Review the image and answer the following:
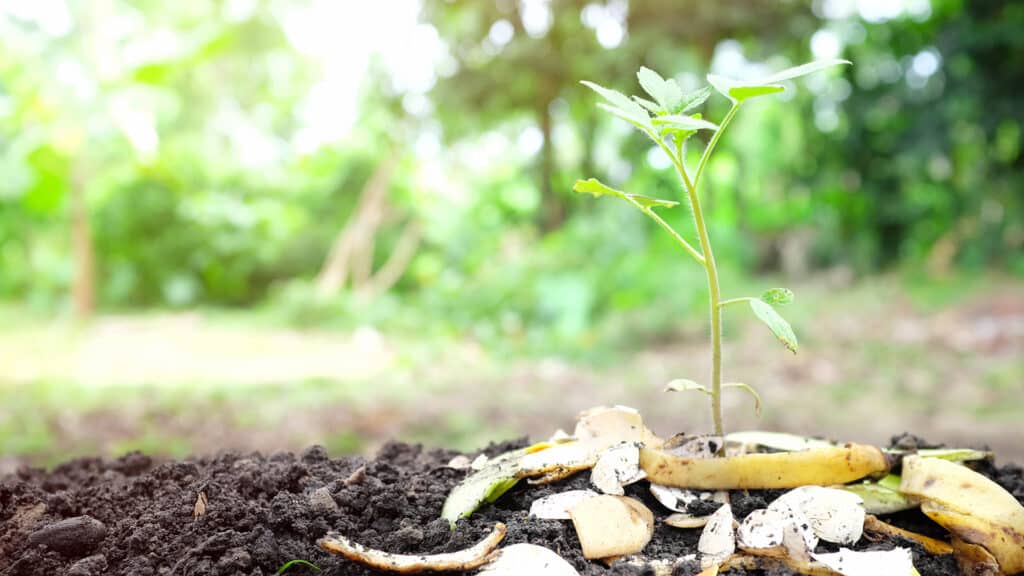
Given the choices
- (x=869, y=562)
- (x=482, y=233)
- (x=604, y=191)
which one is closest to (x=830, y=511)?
(x=869, y=562)

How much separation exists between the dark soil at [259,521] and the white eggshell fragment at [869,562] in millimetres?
39

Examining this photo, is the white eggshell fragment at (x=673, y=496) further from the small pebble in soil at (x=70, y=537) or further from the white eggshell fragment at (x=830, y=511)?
the small pebble in soil at (x=70, y=537)

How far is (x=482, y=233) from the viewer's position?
7.11 meters

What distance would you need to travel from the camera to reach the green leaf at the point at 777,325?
667 millimetres

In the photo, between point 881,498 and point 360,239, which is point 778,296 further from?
point 360,239

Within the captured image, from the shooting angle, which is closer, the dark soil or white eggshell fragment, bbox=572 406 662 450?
the dark soil

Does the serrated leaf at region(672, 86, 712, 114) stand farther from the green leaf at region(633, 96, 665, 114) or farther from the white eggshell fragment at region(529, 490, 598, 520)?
the white eggshell fragment at region(529, 490, 598, 520)

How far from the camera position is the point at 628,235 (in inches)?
209

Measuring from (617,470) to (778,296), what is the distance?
227 millimetres

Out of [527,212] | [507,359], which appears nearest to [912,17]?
[527,212]

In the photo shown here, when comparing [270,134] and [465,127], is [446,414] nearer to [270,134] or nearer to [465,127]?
[465,127]

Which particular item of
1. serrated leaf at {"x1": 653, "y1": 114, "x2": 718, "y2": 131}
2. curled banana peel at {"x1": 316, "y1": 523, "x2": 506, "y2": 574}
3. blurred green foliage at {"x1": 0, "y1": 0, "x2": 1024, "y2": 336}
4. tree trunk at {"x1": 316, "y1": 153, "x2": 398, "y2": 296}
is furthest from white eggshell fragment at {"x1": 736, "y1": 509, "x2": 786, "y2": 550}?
tree trunk at {"x1": 316, "y1": 153, "x2": 398, "y2": 296}

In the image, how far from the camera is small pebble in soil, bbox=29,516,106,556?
711 mm

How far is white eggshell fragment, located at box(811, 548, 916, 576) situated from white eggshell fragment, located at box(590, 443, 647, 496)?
0.18 metres
